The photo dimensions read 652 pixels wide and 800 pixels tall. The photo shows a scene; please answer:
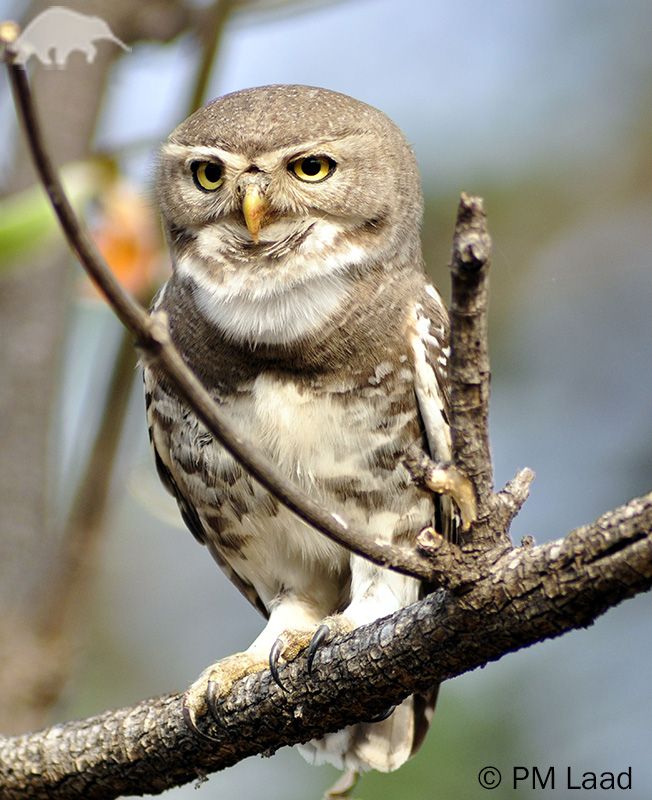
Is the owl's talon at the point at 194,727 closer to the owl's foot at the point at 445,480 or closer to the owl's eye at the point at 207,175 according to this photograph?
the owl's foot at the point at 445,480

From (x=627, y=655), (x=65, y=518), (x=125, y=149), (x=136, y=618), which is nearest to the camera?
(x=125, y=149)

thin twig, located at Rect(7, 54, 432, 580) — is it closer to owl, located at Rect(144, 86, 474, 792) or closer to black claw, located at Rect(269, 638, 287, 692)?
black claw, located at Rect(269, 638, 287, 692)

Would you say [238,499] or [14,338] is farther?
[14,338]

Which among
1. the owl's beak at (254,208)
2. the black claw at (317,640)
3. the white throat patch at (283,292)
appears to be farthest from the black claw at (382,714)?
the owl's beak at (254,208)

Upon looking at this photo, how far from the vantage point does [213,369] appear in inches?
142

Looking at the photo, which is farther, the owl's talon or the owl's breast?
the owl's breast

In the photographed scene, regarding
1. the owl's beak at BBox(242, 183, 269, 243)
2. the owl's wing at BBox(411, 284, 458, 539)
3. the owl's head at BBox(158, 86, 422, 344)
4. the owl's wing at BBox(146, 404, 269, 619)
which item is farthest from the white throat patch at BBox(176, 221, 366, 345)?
the owl's wing at BBox(146, 404, 269, 619)

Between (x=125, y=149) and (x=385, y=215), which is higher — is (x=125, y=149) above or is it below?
above

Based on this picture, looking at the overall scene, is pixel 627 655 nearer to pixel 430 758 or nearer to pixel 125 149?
pixel 430 758

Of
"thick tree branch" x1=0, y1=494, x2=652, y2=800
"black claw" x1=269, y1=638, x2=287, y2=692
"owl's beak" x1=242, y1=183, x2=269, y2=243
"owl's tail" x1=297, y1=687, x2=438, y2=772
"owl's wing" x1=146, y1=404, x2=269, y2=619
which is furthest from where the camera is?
"owl's wing" x1=146, y1=404, x2=269, y2=619

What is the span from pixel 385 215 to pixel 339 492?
884 mm

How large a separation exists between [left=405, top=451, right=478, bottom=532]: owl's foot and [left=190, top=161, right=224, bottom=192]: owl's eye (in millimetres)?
1528

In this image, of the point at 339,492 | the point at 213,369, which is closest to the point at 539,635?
the point at 339,492

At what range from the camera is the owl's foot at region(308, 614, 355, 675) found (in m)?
3.08
